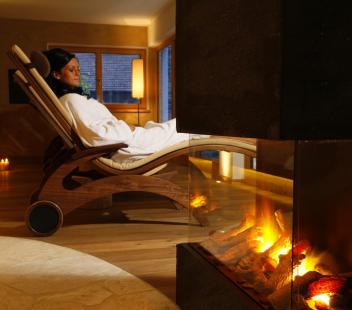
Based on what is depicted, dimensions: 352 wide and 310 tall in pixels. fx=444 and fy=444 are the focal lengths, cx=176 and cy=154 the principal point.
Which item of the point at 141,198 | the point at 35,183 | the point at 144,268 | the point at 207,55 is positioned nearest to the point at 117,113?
the point at 35,183

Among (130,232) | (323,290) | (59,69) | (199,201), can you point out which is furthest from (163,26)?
(323,290)

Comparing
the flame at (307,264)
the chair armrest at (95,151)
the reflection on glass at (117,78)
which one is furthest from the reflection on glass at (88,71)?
the flame at (307,264)

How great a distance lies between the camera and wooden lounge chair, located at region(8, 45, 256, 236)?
8.02 feet

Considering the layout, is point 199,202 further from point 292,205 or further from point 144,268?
point 292,205

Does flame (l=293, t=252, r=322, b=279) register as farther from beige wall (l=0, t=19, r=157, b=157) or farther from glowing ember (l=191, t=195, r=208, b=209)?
beige wall (l=0, t=19, r=157, b=157)

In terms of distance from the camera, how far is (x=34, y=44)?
751cm

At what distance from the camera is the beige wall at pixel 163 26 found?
6453mm

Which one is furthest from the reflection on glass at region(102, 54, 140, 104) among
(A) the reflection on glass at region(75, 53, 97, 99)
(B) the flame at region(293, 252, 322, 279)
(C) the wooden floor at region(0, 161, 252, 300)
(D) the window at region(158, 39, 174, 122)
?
(B) the flame at region(293, 252, 322, 279)

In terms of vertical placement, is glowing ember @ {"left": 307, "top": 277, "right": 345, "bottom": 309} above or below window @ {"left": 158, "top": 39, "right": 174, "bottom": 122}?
below

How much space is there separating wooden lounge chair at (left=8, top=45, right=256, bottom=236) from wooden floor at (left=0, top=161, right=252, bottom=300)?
138mm

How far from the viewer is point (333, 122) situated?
2.73 ft

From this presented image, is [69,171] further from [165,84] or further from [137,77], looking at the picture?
[165,84]

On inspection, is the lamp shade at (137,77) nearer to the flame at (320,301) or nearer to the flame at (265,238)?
the flame at (265,238)

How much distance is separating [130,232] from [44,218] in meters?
0.48
